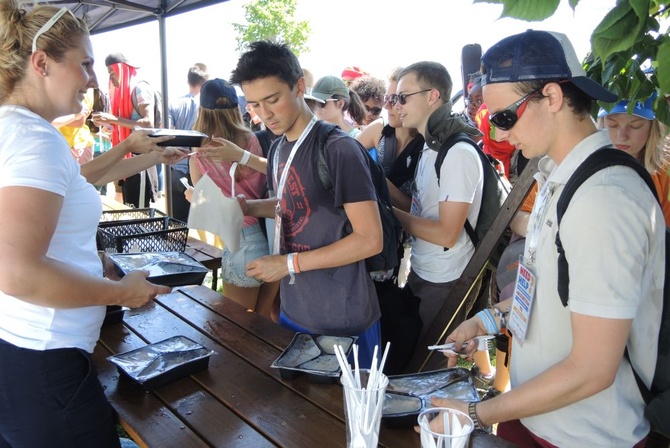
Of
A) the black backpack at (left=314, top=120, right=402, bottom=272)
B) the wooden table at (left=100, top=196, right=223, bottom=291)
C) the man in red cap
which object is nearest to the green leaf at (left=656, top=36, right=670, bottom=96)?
the black backpack at (left=314, top=120, right=402, bottom=272)

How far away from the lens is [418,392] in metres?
1.32

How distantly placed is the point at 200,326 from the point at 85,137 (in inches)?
165

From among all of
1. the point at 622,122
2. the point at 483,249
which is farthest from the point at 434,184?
the point at 622,122

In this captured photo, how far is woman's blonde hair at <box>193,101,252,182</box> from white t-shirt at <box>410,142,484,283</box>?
1.03m

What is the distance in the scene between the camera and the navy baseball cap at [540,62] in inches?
43.1

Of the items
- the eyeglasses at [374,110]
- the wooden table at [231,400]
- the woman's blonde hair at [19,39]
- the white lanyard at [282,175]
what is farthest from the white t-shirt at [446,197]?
the eyeglasses at [374,110]

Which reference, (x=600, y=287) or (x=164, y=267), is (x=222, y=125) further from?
(x=600, y=287)

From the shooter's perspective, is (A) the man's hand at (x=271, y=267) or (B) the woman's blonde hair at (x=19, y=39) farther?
(A) the man's hand at (x=271, y=267)

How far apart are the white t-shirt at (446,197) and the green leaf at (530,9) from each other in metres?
1.37

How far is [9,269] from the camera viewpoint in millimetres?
1039

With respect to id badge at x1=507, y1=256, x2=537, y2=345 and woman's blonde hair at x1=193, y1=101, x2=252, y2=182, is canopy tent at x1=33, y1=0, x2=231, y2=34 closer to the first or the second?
woman's blonde hair at x1=193, y1=101, x2=252, y2=182

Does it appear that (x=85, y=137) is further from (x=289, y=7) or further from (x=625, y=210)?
(x=289, y=7)

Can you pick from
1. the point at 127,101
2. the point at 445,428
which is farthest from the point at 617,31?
the point at 127,101

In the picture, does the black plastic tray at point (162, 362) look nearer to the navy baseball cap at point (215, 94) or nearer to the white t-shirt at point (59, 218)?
the white t-shirt at point (59, 218)
